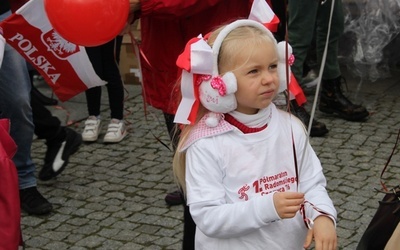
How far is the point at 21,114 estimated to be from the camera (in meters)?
4.20

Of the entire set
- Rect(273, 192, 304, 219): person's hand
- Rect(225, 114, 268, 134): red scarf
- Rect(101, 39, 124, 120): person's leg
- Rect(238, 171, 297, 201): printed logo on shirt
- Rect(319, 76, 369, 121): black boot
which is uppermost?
Rect(225, 114, 268, 134): red scarf

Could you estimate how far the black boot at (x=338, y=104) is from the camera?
5.54m

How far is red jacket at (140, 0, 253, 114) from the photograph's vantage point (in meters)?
3.08

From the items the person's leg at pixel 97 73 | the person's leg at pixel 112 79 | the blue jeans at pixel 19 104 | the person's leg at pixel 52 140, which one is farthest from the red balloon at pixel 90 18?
the person's leg at pixel 112 79

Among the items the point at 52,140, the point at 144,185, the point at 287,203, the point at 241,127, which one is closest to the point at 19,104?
the point at 52,140

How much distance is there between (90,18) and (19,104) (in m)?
1.58

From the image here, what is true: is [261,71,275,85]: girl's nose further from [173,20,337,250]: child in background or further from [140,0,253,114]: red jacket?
[140,0,253,114]: red jacket

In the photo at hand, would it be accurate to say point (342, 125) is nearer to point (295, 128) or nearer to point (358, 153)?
point (358, 153)

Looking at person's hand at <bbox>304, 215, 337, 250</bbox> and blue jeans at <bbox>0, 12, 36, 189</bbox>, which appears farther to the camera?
blue jeans at <bbox>0, 12, 36, 189</bbox>

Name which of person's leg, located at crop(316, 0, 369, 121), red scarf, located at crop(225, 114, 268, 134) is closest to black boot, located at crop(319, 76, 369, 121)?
person's leg, located at crop(316, 0, 369, 121)

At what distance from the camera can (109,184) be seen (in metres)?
4.74

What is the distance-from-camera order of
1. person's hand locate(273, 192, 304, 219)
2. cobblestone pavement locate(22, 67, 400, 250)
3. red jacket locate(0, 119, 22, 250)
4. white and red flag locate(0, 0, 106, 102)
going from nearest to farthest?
person's hand locate(273, 192, 304, 219) → red jacket locate(0, 119, 22, 250) → white and red flag locate(0, 0, 106, 102) → cobblestone pavement locate(22, 67, 400, 250)

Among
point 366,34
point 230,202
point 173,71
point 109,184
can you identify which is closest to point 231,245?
point 230,202

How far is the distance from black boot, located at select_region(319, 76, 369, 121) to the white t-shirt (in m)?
3.13
